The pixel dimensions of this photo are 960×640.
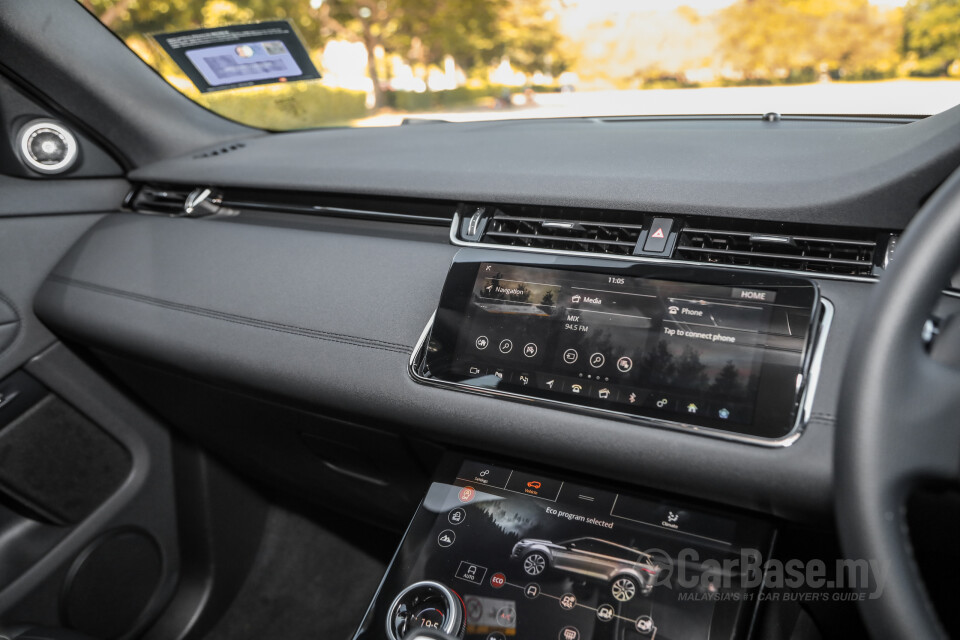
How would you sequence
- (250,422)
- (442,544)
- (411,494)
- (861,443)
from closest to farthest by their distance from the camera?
(861,443) < (442,544) < (411,494) < (250,422)

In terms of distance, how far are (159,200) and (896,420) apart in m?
1.75

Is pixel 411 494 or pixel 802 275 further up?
pixel 802 275

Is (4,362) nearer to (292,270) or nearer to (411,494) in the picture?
(292,270)

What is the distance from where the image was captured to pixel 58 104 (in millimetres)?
1867

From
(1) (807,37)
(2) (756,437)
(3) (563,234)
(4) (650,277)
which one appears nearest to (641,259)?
(4) (650,277)

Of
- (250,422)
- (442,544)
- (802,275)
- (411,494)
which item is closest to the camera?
(802,275)

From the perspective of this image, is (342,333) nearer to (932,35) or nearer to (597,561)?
(597,561)

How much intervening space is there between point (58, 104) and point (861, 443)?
1939mm

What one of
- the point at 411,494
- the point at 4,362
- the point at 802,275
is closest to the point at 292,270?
the point at 411,494

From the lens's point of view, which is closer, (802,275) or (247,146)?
(802,275)

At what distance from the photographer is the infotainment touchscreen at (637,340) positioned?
103 cm

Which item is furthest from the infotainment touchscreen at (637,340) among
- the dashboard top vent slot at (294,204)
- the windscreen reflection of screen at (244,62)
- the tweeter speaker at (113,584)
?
the tweeter speaker at (113,584)

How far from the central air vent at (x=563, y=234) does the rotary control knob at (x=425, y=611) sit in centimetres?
59

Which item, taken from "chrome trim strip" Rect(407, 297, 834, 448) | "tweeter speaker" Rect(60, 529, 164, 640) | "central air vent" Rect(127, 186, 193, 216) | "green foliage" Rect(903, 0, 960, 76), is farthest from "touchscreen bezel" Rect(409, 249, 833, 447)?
"tweeter speaker" Rect(60, 529, 164, 640)
